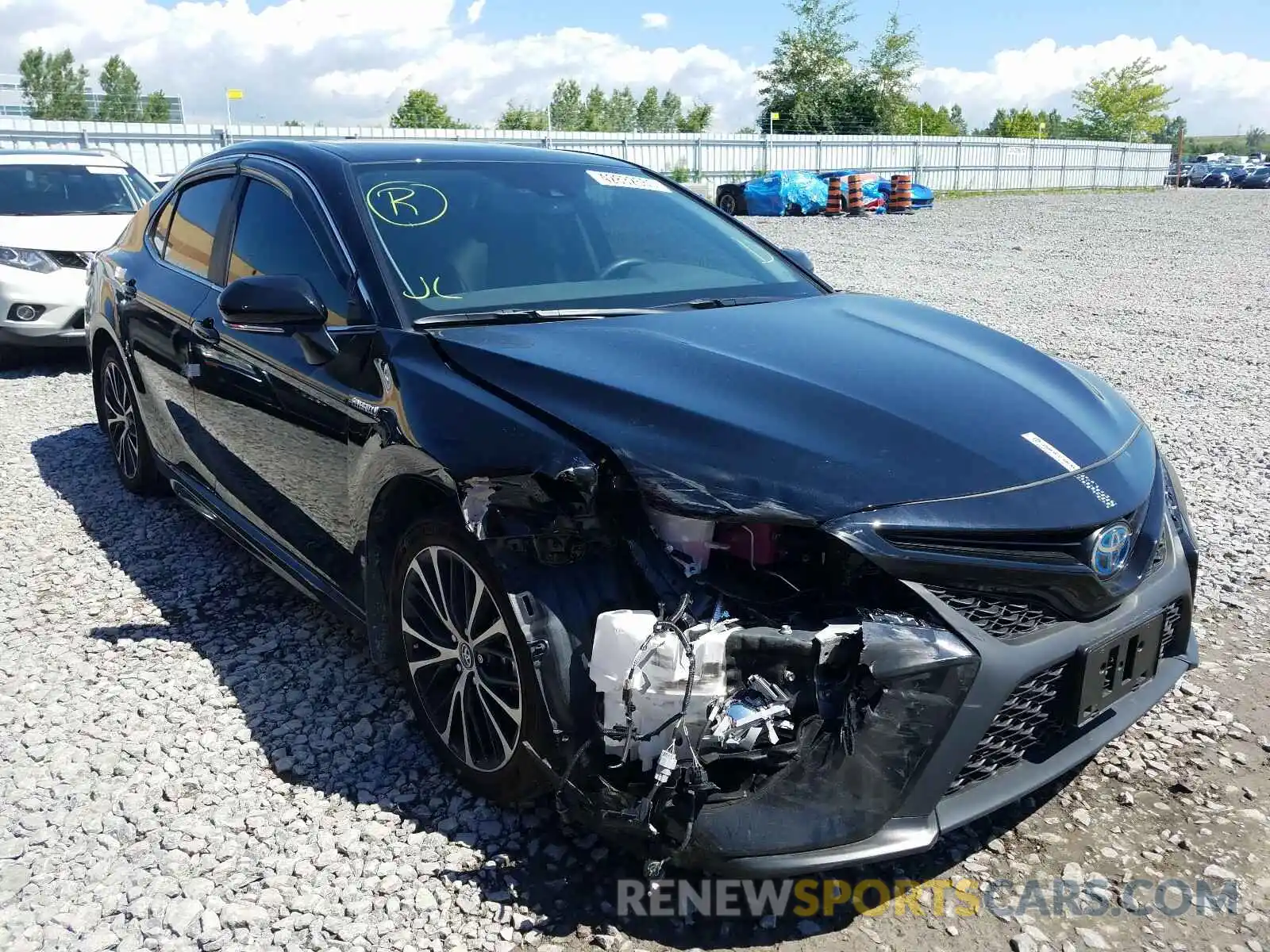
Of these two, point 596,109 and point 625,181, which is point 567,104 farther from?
point 625,181

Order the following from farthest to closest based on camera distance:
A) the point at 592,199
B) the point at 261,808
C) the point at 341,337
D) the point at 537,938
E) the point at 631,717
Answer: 1. the point at 592,199
2. the point at 341,337
3. the point at 261,808
4. the point at 537,938
5. the point at 631,717

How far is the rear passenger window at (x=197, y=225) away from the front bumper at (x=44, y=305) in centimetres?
390

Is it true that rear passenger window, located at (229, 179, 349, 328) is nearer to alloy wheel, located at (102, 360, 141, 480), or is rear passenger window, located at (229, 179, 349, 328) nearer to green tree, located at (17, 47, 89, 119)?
alloy wheel, located at (102, 360, 141, 480)

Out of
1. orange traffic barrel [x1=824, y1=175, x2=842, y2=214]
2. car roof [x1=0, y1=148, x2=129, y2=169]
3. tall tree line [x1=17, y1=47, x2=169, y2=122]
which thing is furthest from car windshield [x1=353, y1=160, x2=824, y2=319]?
tall tree line [x1=17, y1=47, x2=169, y2=122]

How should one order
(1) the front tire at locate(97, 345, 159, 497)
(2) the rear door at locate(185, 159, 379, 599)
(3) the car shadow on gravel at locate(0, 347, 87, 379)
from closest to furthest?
(2) the rear door at locate(185, 159, 379, 599)
(1) the front tire at locate(97, 345, 159, 497)
(3) the car shadow on gravel at locate(0, 347, 87, 379)

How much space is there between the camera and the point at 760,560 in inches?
90.9

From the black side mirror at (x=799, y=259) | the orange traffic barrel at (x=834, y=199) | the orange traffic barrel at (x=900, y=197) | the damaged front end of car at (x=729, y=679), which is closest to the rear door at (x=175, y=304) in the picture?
the black side mirror at (x=799, y=259)

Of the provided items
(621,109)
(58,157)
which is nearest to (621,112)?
(621,109)

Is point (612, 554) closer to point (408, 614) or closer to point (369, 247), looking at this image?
point (408, 614)

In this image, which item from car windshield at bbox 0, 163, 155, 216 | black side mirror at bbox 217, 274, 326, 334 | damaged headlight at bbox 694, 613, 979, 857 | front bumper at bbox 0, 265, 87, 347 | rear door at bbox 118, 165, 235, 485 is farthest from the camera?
car windshield at bbox 0, 163, 155, 216

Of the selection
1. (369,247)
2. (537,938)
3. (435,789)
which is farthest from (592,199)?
(537,938)

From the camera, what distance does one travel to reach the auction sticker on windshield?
3928 millimetres

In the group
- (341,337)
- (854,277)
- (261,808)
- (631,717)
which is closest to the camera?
(631,717)

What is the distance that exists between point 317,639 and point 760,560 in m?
2.09
